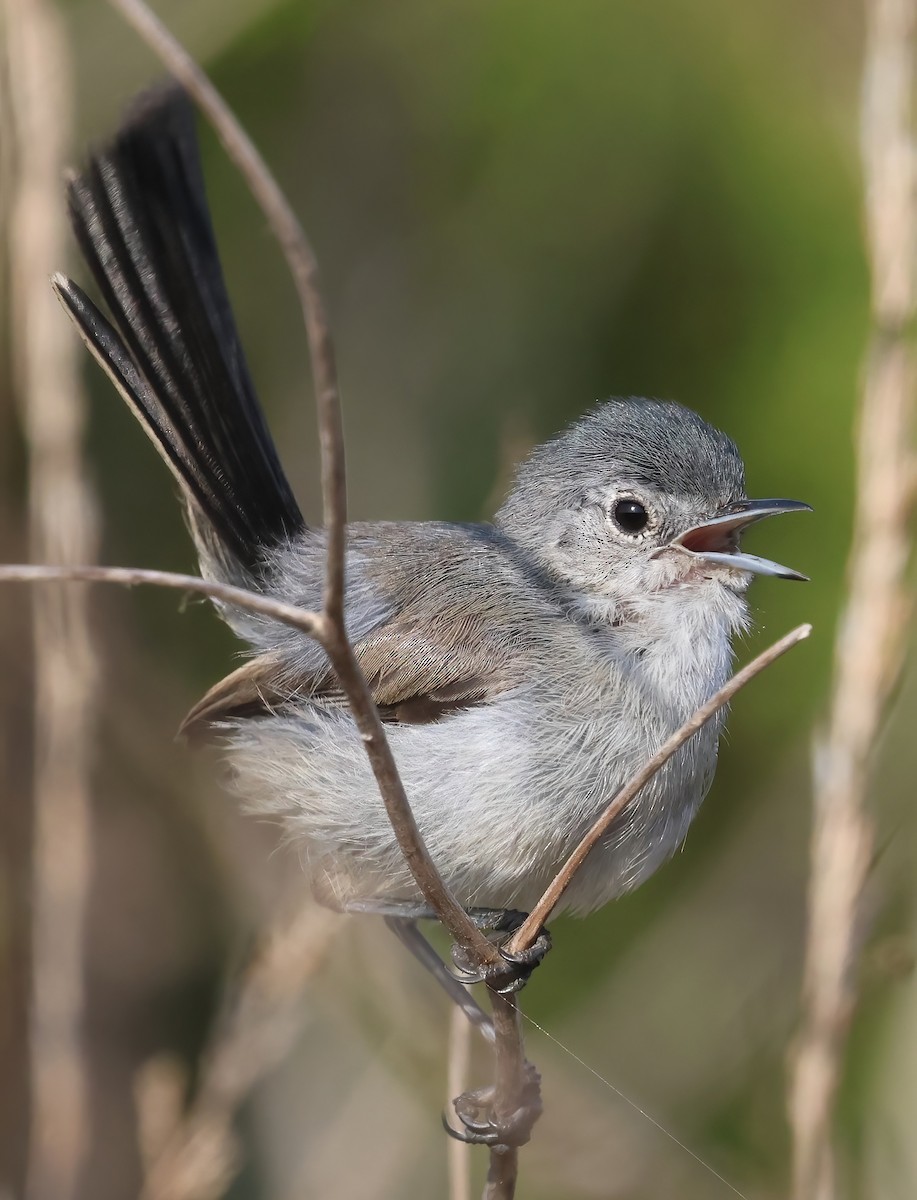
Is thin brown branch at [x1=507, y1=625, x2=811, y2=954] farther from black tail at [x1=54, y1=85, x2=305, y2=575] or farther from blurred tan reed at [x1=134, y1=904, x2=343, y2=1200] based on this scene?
black tail at [x1=54, y1=85, x2=305, y2=575]

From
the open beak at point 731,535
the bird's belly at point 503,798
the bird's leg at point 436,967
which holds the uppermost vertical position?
the open beak at point 731,535

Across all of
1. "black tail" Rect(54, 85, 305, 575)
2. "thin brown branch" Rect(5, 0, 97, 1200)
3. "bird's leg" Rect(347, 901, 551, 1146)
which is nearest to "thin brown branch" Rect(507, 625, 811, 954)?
"bird's leg" Rect(347, 901, 551, 1146)

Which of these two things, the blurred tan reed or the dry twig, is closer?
the dry twig

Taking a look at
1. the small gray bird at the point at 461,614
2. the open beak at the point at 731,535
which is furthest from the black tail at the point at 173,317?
the open beak at the point at 731,535

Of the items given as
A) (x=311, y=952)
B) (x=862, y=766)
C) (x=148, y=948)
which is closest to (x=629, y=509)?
(x=862, y=766)

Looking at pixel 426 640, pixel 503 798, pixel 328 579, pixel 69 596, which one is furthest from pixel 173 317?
pixel 328 579

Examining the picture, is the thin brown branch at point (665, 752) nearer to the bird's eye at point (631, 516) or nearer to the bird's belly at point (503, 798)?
the bird's belly at point (503, 798)
